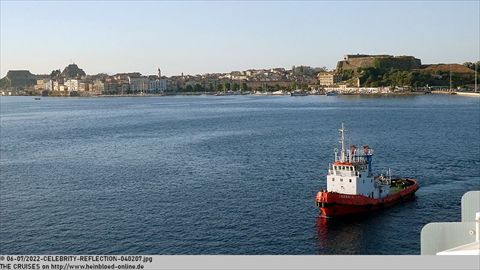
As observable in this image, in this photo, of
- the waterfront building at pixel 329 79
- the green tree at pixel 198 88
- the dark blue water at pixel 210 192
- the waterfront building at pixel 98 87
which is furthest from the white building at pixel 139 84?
the dark blue water at pixel 210 192

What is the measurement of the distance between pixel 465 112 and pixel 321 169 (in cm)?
5179

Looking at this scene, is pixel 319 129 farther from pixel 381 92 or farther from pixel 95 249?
pixel 381 92

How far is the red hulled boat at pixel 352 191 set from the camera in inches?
793

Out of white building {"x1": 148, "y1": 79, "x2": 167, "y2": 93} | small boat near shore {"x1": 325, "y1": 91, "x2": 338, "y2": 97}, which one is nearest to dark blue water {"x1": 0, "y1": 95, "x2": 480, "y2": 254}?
small boat near shore {"x1": 325, "y1": 91, "x2": 338, "y2": 97}

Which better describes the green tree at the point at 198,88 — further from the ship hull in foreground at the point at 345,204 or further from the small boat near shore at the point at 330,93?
the ship hull in foreground at the point at 345,204

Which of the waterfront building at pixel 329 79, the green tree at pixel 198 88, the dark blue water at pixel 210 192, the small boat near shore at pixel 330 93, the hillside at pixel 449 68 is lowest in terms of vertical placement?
the dark blue water at pixel 210 192

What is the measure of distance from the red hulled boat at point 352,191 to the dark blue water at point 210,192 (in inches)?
21.5

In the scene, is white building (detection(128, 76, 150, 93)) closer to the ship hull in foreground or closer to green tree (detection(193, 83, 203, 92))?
green tree (detection(193, 83, 203, 92))

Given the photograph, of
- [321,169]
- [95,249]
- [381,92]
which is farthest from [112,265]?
[381,92]

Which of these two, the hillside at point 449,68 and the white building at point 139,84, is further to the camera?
the white building at point 139,84

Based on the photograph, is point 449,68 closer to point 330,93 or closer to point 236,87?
point 330,93

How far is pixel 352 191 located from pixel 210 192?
6943 millimetres

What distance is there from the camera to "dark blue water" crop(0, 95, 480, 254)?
1770cm

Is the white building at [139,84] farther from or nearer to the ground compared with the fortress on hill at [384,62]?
nearer to the ground
